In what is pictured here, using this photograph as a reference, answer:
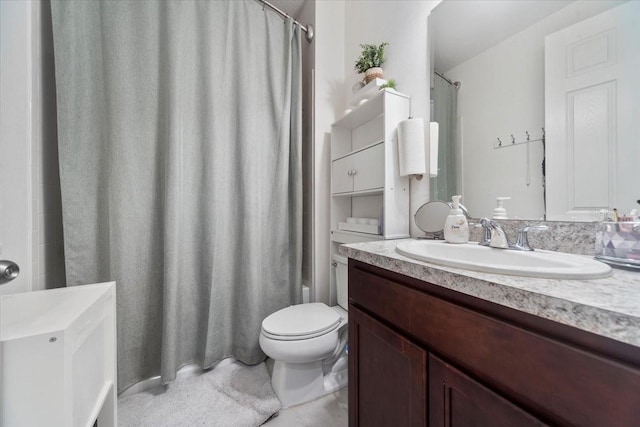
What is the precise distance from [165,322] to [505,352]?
52.9 inches

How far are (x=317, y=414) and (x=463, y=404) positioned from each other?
92cm

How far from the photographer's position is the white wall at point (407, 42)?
3.82ft

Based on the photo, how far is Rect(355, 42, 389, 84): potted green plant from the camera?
4.31 ft

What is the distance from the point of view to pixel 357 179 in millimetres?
1333

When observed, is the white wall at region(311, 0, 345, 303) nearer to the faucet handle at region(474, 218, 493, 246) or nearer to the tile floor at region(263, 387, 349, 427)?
the tile floor at region(263, 387, 349, 427)

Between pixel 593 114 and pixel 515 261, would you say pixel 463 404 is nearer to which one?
pixel 515 261

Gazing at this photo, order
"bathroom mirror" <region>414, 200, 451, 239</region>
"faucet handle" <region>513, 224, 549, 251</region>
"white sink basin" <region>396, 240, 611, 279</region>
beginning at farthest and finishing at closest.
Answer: "bathroom mirror" <region>414, 200, 451, 239</region>
"faucet handle" <region>513, 224, 549, 251</region>
"white sink basin" <region>396, 240, 611, 279</region>

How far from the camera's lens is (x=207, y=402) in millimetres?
1133

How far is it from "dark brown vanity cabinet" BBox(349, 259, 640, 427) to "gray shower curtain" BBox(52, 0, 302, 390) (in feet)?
2.91

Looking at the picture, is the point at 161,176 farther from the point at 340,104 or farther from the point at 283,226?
the point at 340,104

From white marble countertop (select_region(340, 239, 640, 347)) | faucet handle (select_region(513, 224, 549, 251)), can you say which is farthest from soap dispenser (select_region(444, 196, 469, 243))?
white marble countertop (select_region(340, 239, 640, 347))

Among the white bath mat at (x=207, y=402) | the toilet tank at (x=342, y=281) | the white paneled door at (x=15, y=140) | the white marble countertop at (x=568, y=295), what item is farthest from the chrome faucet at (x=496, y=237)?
the white paneled door at (x=15, y=140)

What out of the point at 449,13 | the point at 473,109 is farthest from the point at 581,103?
the point at 449,13

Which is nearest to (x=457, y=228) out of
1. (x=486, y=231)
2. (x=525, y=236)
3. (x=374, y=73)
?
(x=486, y=231)
